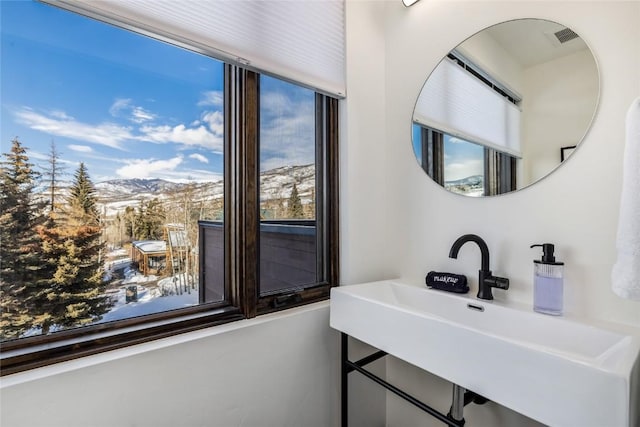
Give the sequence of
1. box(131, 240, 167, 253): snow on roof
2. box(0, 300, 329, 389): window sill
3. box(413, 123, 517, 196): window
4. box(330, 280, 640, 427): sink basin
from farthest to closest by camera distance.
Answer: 1. box(413, 123, 517, 196): window
2. box(131, 240, 167, 253): snow on roof
3. box(0, 300, 329, 389): window sill
4. box(330, 280, 640, 427): sink basin

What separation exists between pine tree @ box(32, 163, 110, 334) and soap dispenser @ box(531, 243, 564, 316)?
4.54 feet

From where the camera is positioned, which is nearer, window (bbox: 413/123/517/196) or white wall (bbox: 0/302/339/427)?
white wall (bbox: 0/302/339/427)

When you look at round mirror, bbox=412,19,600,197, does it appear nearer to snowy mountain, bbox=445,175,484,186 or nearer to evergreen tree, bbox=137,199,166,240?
snowy mountain, bbox=445,175,484,186

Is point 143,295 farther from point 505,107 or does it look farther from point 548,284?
point 505,107

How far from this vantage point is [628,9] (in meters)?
0.90

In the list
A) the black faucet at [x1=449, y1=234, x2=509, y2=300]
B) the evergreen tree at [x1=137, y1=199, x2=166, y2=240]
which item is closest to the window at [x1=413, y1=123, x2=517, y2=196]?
the black faucet at [x1=449, y1=234, x2=509, y2=300]

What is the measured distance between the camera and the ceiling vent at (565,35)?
1.00 m

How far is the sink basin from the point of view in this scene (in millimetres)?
621

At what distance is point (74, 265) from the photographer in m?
0.92

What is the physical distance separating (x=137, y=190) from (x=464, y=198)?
125 centimetres

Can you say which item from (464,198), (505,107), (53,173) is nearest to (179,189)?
(53,173)

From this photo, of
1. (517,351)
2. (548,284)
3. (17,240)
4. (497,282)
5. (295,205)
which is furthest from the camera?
(295,205)

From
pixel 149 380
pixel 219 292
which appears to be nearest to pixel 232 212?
pixel 219 292

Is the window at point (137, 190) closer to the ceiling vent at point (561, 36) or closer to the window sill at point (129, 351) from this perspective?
the window sill at point (129, 351)
